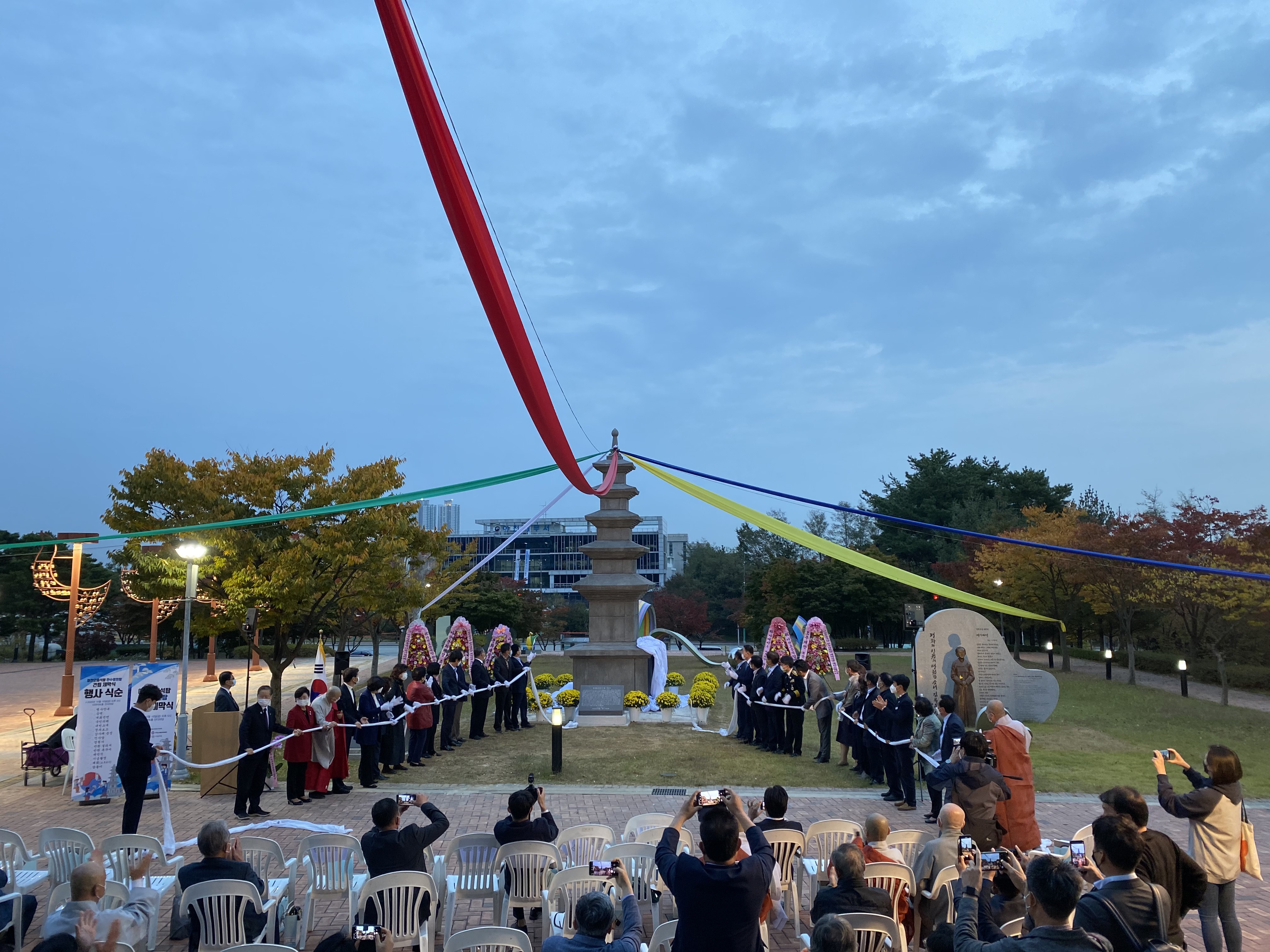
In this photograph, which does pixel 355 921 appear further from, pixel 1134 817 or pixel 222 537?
pixel 222 537

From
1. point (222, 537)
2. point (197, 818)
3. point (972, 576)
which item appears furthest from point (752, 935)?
point (972, 576)

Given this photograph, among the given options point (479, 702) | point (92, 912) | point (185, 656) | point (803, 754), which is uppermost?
point (185, 656)

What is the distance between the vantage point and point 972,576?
35219 mm

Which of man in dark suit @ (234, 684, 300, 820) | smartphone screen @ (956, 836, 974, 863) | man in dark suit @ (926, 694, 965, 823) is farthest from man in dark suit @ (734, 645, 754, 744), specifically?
smartphone screen @ (956, 836, 974, 863)

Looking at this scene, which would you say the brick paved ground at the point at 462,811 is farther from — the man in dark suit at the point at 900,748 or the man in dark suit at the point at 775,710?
the man in dark suit at the point at 775,710

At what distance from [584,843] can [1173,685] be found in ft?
88.2

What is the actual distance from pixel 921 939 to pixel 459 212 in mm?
5841

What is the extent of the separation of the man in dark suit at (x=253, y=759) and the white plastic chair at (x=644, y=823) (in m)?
5.57

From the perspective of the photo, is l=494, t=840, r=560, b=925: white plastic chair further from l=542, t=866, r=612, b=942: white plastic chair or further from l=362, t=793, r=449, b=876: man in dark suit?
l=362, t=793, r=449, b=876: man in dark suit

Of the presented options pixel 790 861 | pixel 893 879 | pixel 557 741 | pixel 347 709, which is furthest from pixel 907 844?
pixel 347 709

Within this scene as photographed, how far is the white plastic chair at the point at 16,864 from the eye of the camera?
616 cm

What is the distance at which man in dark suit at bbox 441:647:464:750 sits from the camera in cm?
1497

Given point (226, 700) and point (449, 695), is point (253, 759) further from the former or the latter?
point (449, 695)

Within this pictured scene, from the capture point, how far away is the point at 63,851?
6.29 m
